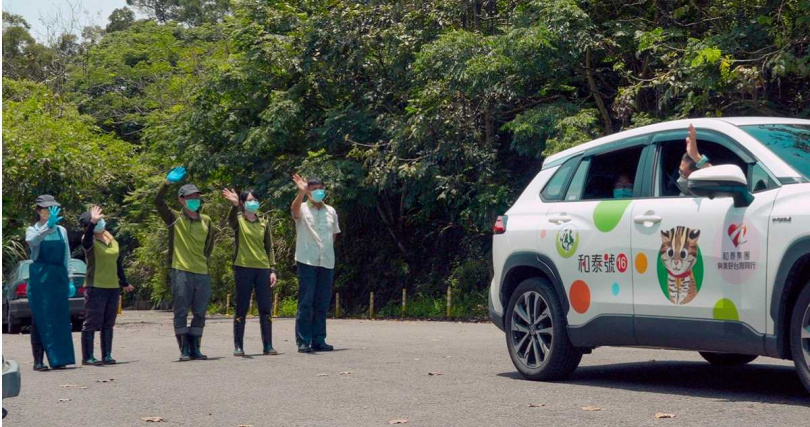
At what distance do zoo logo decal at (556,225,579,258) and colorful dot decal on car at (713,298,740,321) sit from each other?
1.46 m

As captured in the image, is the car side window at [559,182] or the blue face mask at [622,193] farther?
the car side window at [559,182]

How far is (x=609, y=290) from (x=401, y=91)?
19486 mm

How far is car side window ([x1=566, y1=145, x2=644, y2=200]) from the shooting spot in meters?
8.28

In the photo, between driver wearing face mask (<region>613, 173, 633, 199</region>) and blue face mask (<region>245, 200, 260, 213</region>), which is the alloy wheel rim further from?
blue face mask (<region>245, 200, 260, 213</region>)

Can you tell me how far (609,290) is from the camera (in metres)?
8.12

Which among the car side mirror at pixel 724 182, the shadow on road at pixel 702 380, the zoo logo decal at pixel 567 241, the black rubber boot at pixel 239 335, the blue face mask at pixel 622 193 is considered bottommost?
the shadow on road at pixel 702 380

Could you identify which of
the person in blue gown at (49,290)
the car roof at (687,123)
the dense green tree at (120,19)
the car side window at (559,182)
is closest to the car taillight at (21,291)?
the person in blue gown at (49,290)

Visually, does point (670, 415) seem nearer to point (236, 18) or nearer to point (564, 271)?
point (564, 271)

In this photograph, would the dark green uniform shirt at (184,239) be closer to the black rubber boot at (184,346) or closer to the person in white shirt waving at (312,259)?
the black rubber boot at (184,346)

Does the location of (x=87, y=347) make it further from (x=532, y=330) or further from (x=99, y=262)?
(x=532, y=330)

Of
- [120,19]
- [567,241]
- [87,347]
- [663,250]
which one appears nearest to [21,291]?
[87,347]

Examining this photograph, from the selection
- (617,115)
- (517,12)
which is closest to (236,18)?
(517,12)

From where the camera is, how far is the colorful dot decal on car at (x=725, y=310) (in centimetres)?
705

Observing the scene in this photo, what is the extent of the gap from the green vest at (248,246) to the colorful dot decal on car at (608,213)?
17.4 ft
